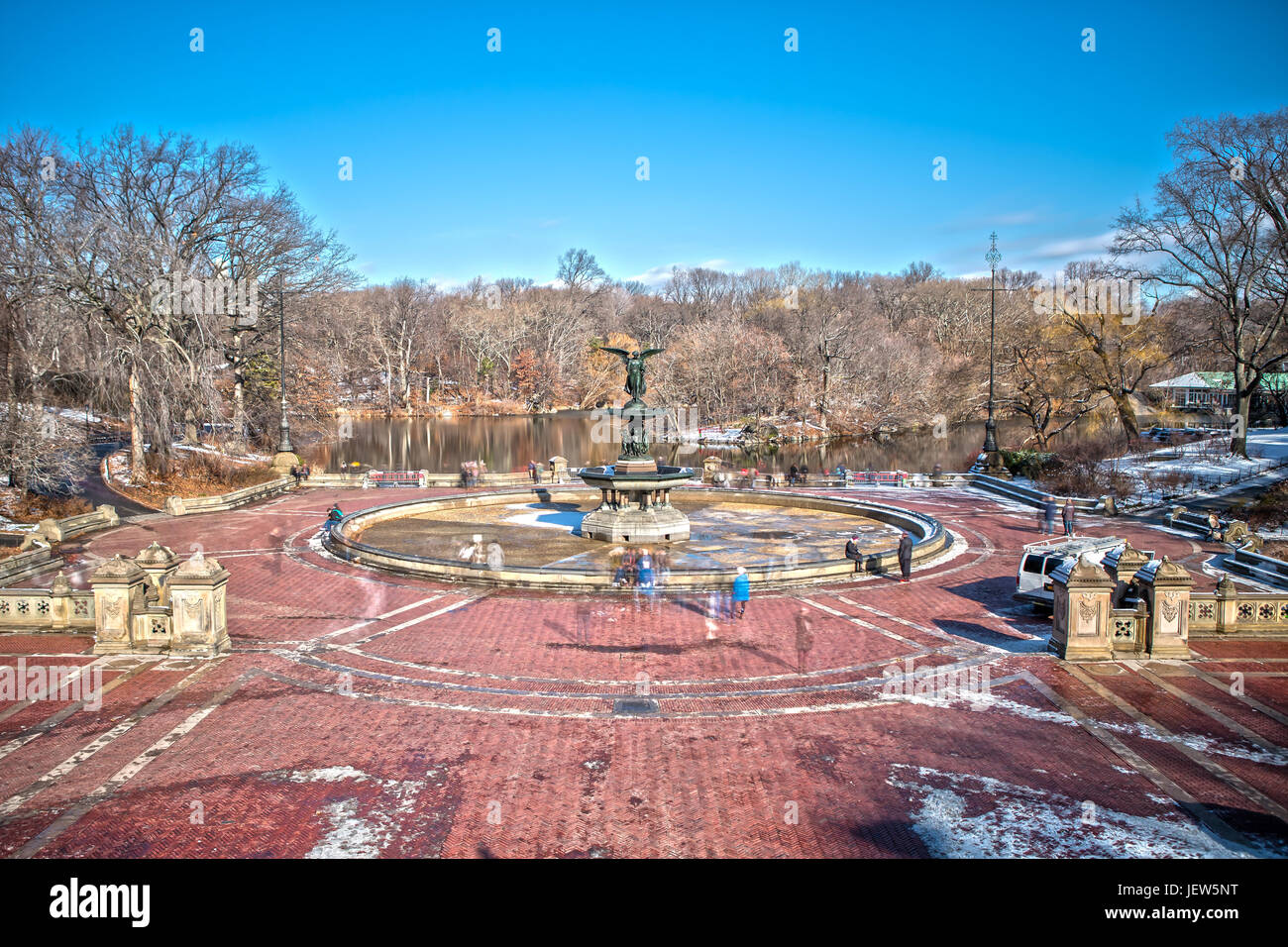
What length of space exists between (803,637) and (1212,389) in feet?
188

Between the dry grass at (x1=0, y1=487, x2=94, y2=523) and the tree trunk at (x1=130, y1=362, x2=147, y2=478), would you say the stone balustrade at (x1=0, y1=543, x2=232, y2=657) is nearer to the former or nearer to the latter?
the dry grass at (x1=0, y1=487, x2=94, y2=523)

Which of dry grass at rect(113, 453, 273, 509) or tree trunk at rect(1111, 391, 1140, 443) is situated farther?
tree trunk at rect(1111, 391, 1140, 443)

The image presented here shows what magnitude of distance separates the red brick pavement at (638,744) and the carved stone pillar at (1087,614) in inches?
19.8

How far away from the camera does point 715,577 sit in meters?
19.6

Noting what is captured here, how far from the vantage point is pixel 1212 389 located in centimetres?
5956

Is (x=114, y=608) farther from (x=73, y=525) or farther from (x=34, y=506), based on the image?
(x=34, y=506)

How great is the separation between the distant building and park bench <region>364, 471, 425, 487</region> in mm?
46381

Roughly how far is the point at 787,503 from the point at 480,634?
745 inches

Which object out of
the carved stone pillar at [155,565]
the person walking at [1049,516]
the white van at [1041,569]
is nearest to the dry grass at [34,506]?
the carved stone pillar at [155,565]

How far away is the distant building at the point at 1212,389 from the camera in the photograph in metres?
55.2

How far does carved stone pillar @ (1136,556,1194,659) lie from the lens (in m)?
14.8

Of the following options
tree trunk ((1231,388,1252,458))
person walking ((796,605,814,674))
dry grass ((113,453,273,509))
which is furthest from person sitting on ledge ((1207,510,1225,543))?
dry grass ((113,453,273,509))

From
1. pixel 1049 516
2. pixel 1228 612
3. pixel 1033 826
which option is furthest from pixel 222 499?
pixel 1228 612

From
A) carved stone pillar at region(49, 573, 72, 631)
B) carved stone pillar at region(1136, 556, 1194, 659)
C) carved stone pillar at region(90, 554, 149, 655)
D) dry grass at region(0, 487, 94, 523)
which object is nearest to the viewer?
carved stone pillar at region(1136, 556, 1194, 659)
